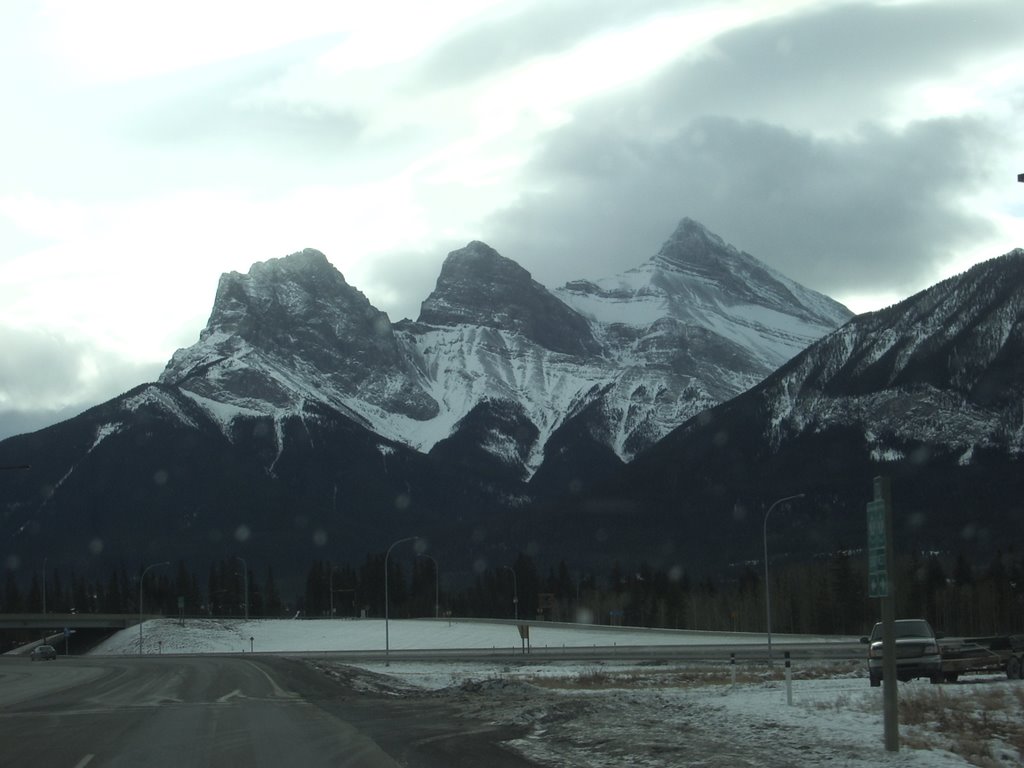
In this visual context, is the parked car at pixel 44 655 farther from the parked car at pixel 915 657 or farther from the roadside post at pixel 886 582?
the roadside post at pixel 886 582

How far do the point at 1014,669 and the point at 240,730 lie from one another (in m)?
23.1

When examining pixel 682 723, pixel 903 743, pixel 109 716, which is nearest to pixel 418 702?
pixel 109 716

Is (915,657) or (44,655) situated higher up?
(915,657)

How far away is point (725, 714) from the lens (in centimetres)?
2714

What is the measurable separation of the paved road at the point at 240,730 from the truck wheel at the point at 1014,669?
1665 cm

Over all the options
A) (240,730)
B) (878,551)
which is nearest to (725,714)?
(878,551)

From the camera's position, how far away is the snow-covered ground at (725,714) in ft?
65.8

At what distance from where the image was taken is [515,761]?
20.8 m

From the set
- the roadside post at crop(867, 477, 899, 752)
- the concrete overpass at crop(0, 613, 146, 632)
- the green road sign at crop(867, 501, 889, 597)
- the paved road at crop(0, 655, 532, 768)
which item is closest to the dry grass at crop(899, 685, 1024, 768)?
the roadside post at crop(867, 477, 899, 752)

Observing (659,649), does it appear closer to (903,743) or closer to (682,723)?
(682,723)

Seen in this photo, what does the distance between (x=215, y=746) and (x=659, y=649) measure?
58.0m

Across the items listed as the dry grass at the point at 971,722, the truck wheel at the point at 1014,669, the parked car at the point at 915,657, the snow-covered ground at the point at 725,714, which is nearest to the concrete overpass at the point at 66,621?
the snow-covered ground at the point at 725,714

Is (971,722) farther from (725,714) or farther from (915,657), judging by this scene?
(915,657)

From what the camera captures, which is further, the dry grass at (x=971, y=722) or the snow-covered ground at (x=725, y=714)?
the snow-covered ground at (x=725, y=714)
